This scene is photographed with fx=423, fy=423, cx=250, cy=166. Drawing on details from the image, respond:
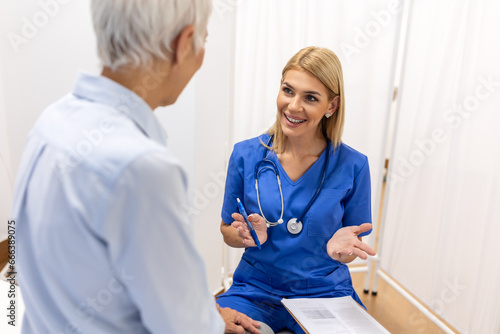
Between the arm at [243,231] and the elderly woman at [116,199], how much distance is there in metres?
0.61

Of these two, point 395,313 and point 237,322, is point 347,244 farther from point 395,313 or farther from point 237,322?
point 395,313

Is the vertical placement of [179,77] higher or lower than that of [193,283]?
higher

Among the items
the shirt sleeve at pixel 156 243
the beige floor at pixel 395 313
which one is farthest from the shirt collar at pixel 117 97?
the beige floor at pixel 395 313

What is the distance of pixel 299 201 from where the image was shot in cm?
146

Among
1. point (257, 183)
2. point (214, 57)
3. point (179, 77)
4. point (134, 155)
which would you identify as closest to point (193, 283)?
point (134, 155)

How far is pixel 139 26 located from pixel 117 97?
12 centimetres

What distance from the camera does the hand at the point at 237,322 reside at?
1.22 meters

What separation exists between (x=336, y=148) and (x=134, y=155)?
3.55ft

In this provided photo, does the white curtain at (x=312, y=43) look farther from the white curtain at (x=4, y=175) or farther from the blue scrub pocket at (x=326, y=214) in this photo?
the white curtain at (x=4, y=175)

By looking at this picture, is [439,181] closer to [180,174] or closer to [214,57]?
[214,57]

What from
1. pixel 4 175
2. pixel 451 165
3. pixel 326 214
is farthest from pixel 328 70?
pixel 4 175

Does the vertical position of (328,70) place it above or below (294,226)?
above

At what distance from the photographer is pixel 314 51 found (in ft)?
4.79

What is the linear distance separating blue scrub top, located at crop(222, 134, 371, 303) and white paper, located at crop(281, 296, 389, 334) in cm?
8
